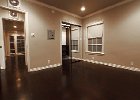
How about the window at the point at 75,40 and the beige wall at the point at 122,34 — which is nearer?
the beige wall at the point at 122,34

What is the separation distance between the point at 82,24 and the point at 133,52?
11.5 ft

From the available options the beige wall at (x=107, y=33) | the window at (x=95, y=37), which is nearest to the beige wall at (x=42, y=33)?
the beige wall at (x=107, y=33)

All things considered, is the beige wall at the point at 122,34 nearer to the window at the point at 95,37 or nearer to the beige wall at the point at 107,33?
the beige wall at the point at 107,33

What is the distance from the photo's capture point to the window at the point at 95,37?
5.54 m

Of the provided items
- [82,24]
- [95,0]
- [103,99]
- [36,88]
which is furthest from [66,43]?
[103,99]

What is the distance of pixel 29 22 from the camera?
13.2 ft

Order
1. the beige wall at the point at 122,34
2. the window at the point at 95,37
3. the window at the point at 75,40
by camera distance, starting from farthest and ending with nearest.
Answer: the window at the point at 75,40, the window at the point at 95,37, the beige wall at the point at 122,34

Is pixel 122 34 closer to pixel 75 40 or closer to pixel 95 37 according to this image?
pixel 95 37

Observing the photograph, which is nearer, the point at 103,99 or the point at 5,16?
the point at 103,99

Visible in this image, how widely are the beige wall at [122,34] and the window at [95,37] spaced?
1.13 feet

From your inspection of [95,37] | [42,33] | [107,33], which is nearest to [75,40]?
[95,37]

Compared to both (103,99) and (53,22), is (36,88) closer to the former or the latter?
(103,99)

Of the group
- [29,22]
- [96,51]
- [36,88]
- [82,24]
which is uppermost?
[82,24]

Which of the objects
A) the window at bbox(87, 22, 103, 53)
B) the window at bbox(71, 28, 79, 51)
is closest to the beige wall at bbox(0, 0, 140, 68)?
the window at bbox(87, 22, 103, 53)
